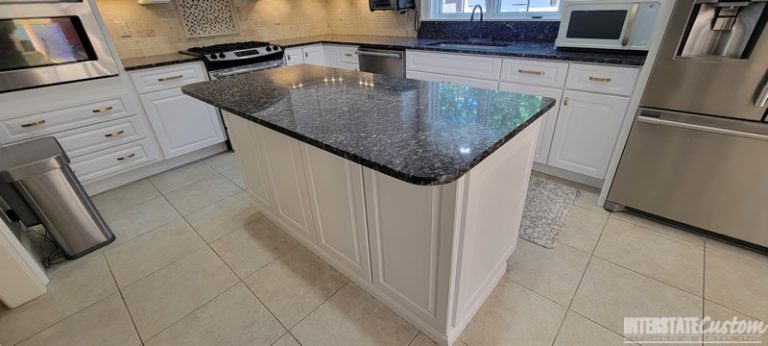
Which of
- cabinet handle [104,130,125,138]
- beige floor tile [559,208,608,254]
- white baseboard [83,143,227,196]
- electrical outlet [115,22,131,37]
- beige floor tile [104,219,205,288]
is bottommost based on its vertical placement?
beige floor tile [559,208,608,254]

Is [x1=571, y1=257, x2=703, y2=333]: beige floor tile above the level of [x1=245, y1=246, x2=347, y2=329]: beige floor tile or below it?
below

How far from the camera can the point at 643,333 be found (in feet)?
4.37

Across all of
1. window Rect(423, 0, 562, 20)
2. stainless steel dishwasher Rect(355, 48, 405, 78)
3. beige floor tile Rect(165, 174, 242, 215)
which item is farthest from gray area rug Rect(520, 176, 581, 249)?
beige floor tile Rect(165, 174, 242, 215)

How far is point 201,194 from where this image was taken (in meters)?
2.51

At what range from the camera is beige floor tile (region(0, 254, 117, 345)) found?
1479mm

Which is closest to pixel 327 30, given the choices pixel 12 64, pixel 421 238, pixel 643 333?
pixel 12 64

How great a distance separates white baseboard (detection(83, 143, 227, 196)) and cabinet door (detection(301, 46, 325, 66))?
1.32 meters

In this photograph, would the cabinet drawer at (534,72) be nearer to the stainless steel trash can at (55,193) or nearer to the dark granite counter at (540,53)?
the dark granite counter at (540,53)

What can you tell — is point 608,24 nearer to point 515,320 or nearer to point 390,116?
point 390,116

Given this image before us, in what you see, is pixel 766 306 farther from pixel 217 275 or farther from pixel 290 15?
pixel 290 15

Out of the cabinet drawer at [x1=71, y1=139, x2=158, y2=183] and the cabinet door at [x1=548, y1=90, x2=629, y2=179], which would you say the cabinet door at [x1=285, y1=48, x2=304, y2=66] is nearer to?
the cabinet drawer at [x1=71, y1=139, x2=158, y2=183]

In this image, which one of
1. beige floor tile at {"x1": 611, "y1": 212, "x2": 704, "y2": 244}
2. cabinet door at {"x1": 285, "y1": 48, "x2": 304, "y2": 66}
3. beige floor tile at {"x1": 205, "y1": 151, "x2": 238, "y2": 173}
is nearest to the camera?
beige floor tile at {"x1": 611, "y1": 212, "x2": 704, "y2": 244}

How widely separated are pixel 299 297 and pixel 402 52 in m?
2.29

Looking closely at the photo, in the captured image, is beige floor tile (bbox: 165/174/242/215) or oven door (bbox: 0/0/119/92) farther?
beige floor tile (bbox: 165/174/242/215)
